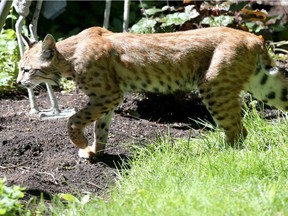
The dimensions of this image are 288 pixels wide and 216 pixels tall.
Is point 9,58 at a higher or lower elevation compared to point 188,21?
lower

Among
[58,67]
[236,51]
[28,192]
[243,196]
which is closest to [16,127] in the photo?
[58,67]

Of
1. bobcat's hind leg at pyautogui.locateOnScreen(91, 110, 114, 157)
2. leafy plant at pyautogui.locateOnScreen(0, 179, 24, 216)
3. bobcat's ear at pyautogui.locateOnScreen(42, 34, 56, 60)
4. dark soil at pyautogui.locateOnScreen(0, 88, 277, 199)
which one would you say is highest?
bobcat's ear at pyautogui.locateOnScreen(42, 34, 56, 60)

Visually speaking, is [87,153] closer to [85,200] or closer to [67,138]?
[67,138]

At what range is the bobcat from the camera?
7.25 m

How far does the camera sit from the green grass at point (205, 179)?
5.42 m

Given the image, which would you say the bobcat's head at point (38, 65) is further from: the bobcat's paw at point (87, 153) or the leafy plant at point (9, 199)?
the leafy plant at point (9, 199)

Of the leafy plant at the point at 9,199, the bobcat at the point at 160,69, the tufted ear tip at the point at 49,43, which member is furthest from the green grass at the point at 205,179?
the tufted ear tip at the point at 49,43

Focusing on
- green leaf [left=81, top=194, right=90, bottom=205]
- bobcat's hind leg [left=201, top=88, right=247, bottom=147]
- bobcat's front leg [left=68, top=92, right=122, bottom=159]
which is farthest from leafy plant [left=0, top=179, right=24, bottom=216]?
bobcat's hind leg [left=201, top=88, right=247, bottom=147]

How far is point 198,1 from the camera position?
10352 mm

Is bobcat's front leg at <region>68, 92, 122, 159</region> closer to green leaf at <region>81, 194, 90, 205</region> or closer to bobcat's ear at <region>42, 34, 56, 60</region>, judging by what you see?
bobcat's ear at <region>42, 34, 56, 60</region>

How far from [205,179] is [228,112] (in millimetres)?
1352

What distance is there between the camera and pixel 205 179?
6113 mm

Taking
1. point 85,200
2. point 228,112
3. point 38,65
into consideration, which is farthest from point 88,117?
point 85,200

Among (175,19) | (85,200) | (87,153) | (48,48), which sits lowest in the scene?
(87,153)
